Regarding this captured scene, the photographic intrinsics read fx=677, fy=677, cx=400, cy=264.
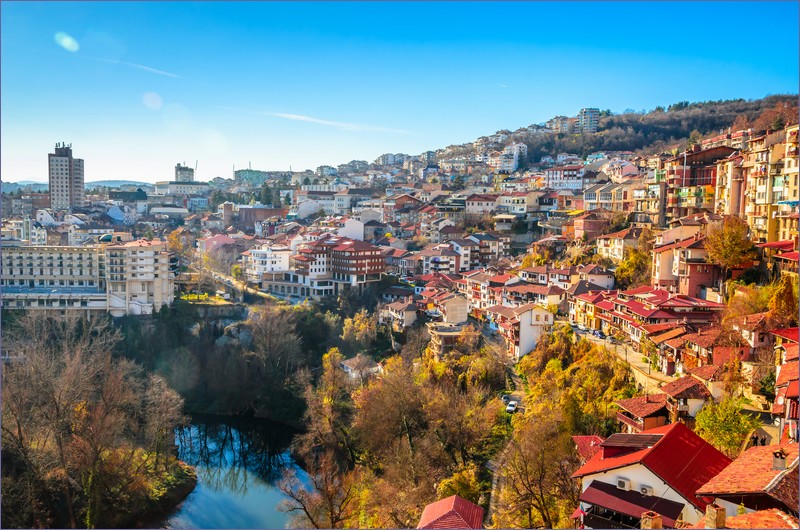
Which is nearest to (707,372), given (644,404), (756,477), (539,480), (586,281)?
(644,404)

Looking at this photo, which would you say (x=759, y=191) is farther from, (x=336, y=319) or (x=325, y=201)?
(x=325, y=201)

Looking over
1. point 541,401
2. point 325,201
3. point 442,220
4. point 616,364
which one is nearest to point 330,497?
point 541,401

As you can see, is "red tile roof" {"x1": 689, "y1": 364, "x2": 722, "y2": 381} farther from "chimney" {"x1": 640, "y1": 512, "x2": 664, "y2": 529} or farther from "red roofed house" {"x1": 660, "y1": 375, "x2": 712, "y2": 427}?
"chimney" {"x1": 640, "y1": 512, "x2": 664, "y2": 529}

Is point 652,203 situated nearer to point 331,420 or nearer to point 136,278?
point 331,420

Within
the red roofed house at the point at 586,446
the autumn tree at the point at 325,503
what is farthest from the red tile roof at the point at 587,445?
the autumn tree at the point at 325,503

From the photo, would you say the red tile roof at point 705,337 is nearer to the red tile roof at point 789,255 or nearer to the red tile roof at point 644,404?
the red tile roof at point 644,404
